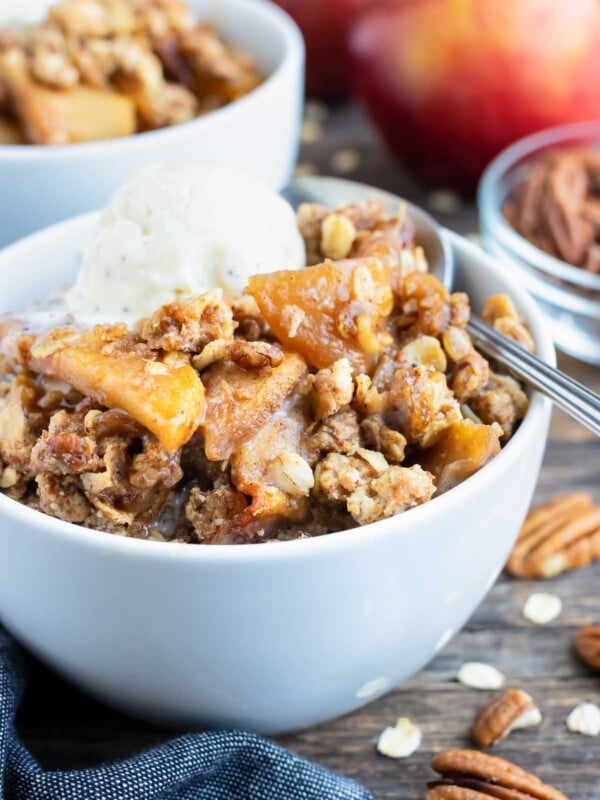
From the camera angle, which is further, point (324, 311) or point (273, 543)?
point (324, 311)

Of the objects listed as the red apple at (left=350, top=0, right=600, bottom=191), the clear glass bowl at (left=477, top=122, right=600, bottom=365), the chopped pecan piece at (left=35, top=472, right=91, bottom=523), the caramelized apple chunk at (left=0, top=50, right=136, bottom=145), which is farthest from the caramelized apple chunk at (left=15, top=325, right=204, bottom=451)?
the red apple at (left=350, top=0, right=600, bottom=191)

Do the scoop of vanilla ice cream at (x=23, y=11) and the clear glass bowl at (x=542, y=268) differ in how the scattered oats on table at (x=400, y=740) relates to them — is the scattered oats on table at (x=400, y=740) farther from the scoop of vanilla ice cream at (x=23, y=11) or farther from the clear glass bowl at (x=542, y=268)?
the scoop of vanilla ice cream at (x=23, y=11)

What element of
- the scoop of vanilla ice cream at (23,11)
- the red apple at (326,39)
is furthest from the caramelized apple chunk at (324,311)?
the red apple at (326,39)

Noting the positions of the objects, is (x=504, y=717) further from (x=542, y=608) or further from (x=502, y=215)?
(x=502, y=215)

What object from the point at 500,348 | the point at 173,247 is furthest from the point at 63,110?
the point at 500,348

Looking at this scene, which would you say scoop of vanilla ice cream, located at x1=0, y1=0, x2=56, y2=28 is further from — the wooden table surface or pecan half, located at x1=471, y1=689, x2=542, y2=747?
pecan half, located at x1=471, y1=689, x2=542, y2=747

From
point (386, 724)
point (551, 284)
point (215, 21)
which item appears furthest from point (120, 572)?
point (215, 21)

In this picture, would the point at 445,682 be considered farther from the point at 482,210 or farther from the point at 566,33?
the point at 566,33
